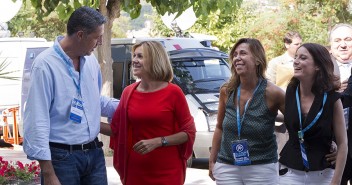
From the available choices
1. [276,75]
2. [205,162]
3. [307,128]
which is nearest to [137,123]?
[307,128]

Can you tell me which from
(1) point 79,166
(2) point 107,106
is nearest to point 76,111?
(1) point 79,166

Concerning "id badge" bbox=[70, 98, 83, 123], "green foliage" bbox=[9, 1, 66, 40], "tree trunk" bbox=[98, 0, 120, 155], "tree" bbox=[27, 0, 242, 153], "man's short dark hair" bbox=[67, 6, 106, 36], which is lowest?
"green foliage" bbox=[9, 1, 66, 40]

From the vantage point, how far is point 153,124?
5.55 metres

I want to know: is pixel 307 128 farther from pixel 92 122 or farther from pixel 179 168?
pixel 92 122

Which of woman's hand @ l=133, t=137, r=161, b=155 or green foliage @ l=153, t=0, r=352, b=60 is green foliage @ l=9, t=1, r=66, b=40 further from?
woman's hand @ l=133, t=137, r=161, b=155

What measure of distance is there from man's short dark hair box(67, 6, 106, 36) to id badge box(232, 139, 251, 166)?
1.25m

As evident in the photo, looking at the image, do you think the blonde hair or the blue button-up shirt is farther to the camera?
the blonde hair

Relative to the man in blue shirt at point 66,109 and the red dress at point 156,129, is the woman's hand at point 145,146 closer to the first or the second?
the red dress at point 156,129

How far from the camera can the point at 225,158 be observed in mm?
5625

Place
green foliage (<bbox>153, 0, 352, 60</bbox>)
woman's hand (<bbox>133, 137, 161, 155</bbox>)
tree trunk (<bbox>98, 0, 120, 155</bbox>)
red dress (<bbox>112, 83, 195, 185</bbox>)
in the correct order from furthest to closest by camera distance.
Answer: green foliage (<bbox>153, 0, 352, 60</bbox>) → tree trunk (<bbox>98, 0, 120, 155</bbox>) → red dress (<bbox>112, 83, 195, 185</bbox>) → woman's hand (<bbox>133, 137, 161, 155</bbox>)

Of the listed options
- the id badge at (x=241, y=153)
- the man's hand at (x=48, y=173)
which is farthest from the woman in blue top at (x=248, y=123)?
the man's hand at (x=48, y=173)

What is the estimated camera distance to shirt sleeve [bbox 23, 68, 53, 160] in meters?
4.73

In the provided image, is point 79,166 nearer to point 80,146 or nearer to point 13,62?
point 80,146

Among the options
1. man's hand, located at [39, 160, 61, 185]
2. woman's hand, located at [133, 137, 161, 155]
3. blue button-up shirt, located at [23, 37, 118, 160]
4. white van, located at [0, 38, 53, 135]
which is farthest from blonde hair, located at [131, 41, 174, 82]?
white van, located at [0, 38, 53, 135]
